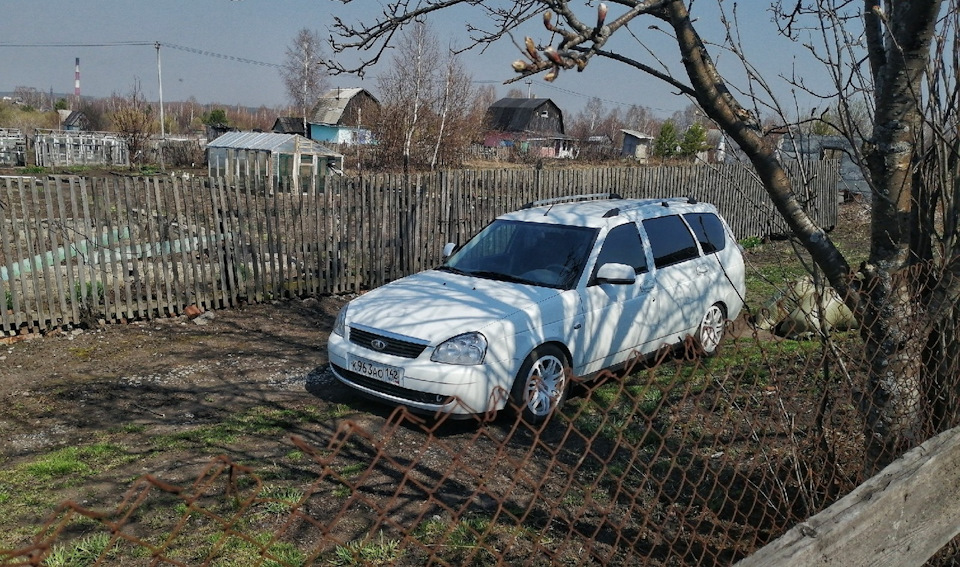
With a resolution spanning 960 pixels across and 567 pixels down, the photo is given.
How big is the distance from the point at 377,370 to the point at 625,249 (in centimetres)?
259

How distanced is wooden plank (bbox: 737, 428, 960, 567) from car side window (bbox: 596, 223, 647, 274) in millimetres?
4142

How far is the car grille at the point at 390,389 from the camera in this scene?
568 cm

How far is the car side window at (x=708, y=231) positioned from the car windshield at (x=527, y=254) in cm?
159

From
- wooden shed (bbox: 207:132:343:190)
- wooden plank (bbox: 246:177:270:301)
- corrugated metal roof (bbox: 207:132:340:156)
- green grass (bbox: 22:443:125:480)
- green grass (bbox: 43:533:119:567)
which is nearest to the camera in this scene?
green grass (bbox: 43:533:119:567)

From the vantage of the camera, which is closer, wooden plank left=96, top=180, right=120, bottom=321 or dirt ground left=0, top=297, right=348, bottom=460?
dirt ground left=0, top=297, right=348, bottom=460

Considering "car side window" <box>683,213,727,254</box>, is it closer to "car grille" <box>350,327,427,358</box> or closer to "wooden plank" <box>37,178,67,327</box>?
"car grille" <box>350,327,427,358</box>

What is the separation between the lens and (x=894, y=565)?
238 cm

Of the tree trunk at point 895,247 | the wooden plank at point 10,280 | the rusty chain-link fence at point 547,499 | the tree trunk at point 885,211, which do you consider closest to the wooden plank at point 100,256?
the wooden plank at point 10,280

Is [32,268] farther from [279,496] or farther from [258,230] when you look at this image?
[279,496]

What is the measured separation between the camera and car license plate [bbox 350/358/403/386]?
18.8 feet

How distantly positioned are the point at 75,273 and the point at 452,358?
5.46m

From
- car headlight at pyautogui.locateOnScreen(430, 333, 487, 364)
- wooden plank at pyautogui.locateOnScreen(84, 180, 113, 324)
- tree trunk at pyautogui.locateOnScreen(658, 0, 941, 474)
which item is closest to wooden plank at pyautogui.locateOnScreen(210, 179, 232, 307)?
wooden plank at pyautogui.locateOnScreen(84, 180, 113, 324)

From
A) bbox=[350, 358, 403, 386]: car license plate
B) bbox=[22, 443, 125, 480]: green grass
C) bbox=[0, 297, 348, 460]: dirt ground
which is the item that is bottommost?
bbox=[0, 297, 348, 460]: dirt ground

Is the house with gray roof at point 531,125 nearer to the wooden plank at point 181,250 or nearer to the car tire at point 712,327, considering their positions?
the wooden plank at point 181,250
